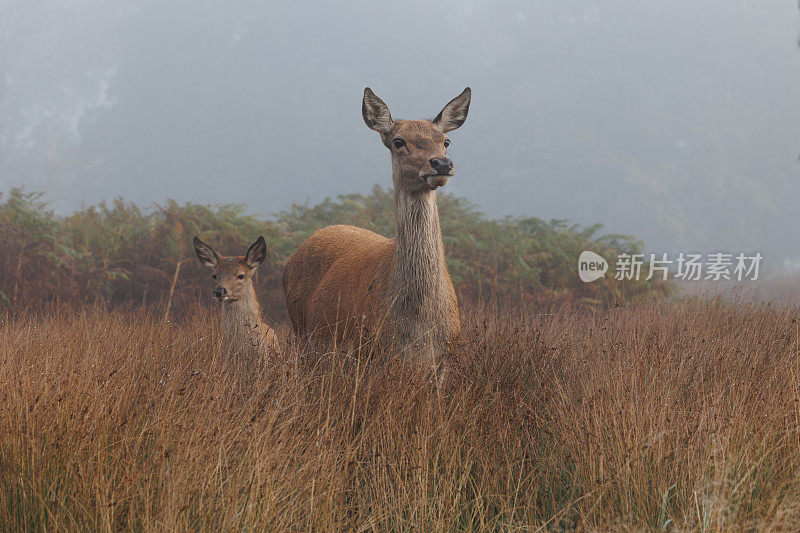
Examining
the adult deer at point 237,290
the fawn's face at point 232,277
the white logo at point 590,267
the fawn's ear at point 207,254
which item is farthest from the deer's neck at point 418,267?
the white logo at point 590,267

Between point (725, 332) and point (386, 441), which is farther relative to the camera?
point (725, 332)

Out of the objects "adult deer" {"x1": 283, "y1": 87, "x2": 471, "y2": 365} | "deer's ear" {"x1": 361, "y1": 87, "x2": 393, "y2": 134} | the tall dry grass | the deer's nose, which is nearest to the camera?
the tall dry grass

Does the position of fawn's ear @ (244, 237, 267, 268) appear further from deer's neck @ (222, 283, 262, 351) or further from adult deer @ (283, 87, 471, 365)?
adult deer @ (283, 87, 471, 365)

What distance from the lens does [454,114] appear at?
17.0 feet

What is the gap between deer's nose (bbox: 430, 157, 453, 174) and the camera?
439 cm

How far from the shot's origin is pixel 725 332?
6.46m

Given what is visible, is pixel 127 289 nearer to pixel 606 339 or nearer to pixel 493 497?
pixel 606 339

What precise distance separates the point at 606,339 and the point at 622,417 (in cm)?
234

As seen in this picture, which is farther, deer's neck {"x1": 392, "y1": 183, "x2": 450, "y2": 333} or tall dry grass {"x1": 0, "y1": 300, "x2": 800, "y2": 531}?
deer's neck {"x1": 392, "y1": 183, "x2": 450, "y2": 333}

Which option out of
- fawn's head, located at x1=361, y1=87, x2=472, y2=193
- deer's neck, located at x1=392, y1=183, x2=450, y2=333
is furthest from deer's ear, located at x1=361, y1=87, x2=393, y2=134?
deer's neck, located at x1=392, y1=183, x2=450, y2=333

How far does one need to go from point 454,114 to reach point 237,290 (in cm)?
267

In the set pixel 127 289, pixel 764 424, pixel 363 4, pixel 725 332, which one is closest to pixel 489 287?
pixel 725 332

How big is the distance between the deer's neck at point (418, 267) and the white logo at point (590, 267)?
6.94 meters

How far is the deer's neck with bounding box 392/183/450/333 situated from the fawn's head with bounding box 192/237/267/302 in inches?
79.2
